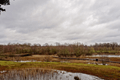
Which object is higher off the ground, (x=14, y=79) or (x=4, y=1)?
(x=4, y=1)

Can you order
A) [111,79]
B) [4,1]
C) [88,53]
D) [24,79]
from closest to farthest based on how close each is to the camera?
[4,1]
[24,79]
[111,79]
[88,53]

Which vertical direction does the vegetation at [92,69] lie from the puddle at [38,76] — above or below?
below

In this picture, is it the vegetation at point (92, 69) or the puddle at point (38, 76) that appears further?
the vegetation at point (92, 69)

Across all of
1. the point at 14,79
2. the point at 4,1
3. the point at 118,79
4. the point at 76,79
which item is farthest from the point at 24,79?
the point at 118,79

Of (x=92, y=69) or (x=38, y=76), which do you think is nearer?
(x=38, y=76)

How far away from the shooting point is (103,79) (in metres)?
16.7

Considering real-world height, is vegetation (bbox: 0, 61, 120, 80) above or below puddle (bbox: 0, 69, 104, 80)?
below

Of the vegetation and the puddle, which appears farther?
the vegetation

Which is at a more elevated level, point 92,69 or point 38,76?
point 38,76

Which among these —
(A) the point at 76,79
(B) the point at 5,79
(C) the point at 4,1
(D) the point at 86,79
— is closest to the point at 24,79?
(B) the point at 5,79

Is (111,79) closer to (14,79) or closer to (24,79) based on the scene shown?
Answer: (24,79)

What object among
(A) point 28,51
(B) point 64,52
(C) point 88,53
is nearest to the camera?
(B) point 64,52

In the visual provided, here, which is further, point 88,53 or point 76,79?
point 88,53

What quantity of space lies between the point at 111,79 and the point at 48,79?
481 inches
